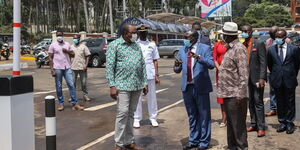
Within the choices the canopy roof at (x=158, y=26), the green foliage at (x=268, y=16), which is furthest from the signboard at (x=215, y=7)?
the canopy roof at (x=158, y=26)

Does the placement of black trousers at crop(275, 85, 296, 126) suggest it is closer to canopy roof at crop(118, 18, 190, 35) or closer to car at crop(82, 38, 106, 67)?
car at crop(82, 38, 106, 67)

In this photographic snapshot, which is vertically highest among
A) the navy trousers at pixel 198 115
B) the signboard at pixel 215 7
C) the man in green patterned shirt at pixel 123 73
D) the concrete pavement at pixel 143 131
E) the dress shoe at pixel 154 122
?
the signboard at pixel 215 7

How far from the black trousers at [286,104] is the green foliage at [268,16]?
303 ft

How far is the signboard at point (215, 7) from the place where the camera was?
248ft

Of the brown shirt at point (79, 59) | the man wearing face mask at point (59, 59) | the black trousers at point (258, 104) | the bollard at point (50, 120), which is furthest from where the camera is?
the brown shirt at point (79, 59)

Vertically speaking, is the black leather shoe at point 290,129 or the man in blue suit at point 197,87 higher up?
the man in blue suit at point 197,87

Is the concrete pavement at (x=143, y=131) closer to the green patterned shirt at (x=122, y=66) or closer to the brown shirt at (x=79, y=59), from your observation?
the brown shirt at (x=79, y=59)

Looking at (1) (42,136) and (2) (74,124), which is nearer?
(1) (42,136)

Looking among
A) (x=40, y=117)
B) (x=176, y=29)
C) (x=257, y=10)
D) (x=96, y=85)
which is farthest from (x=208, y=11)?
(x=40, y=117)

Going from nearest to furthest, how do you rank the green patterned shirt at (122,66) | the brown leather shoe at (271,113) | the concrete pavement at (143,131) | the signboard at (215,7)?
1. the green patterned shirt at (122,66)
2. the concrete pavement at (143,131)
3. the brown leather shoe at (271,113)
4. the signboard at (215,7)

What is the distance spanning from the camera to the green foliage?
101025 millimetres

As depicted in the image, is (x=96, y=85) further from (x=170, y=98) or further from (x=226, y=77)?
(x=226, y=77)

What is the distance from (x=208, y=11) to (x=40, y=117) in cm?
6999

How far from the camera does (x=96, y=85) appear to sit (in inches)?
572
